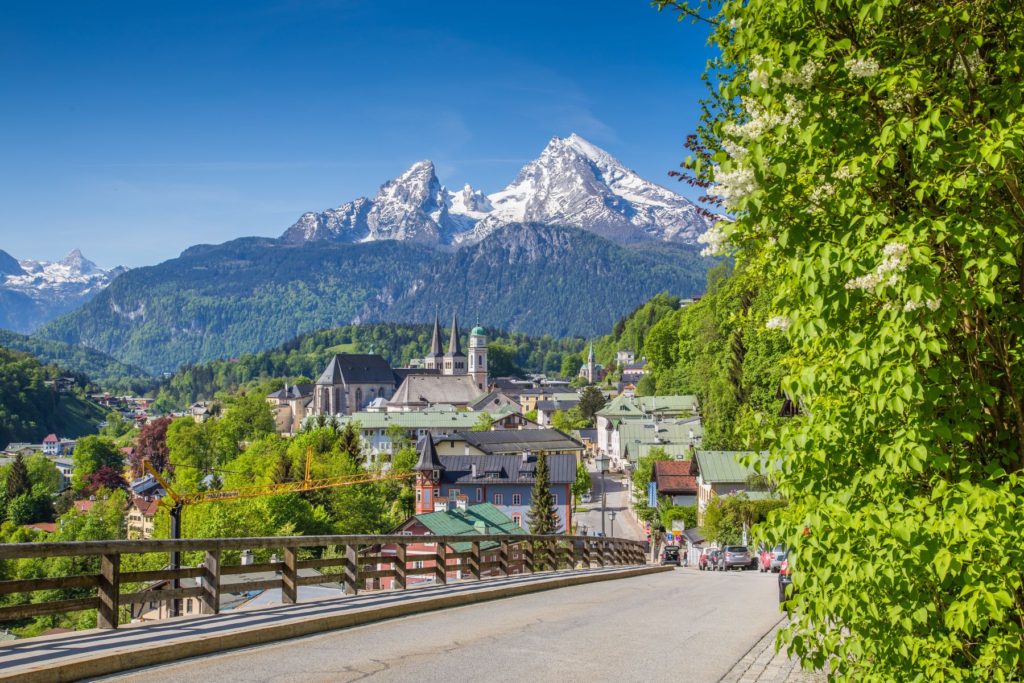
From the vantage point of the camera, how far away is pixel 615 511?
102m

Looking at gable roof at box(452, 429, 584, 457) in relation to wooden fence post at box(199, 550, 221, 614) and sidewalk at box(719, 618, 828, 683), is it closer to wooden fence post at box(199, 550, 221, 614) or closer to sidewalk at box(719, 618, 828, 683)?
wooden fence post at box(199, 550, 221, 614)

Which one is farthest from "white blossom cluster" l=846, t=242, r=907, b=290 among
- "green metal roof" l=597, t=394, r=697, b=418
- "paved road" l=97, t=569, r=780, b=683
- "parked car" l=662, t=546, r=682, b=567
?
"green metal roof" l=597, t=394, r=697, b=418

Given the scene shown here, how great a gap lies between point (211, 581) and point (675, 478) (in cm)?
7820

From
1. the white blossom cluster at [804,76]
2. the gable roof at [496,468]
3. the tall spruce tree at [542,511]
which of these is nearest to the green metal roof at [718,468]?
the tall spruce tree at [542,511]

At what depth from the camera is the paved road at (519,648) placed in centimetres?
996

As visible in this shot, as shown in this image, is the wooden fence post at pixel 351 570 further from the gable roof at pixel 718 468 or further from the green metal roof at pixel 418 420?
the green metal roof at pixel 418 420

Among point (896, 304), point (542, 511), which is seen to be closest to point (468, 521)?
point (542, 511)

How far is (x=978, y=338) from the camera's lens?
20.7 ft

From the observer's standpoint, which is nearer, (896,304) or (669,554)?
(896,304)

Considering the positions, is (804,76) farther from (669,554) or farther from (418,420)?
(418,420)

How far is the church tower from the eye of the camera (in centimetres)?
9744

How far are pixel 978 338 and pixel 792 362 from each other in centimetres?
139

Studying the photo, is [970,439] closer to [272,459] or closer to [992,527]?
[992,527]

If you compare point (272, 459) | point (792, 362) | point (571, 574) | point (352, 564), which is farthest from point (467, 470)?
point (792, 362)
